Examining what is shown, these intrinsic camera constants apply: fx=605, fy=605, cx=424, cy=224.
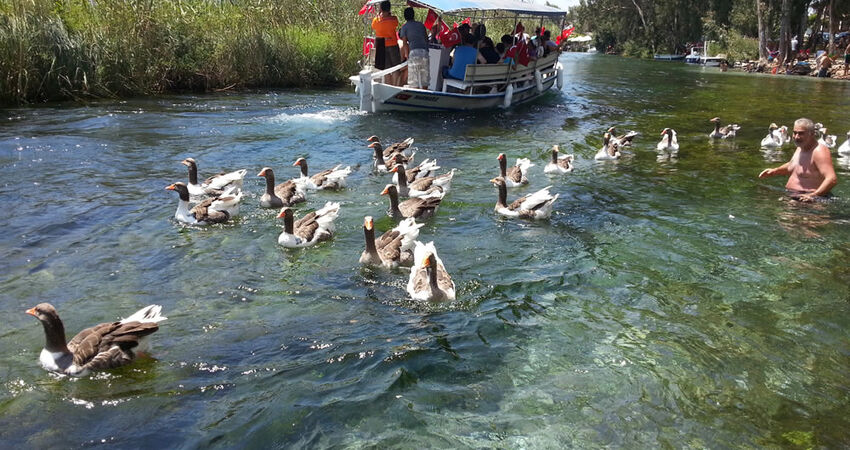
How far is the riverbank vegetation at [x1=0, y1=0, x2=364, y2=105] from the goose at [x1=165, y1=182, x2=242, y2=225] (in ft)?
34.8

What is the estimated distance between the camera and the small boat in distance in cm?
1866

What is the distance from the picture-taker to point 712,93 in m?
28.9

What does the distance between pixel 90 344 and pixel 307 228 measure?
352 centimetres

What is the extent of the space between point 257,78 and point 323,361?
66.5 feet

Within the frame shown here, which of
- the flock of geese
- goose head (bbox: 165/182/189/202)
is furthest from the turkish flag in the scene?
goose head (bbox: 165/182/189/202)

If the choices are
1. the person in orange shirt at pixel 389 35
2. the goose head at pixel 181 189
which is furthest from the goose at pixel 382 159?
the person in orange shirt at pixel 389 35

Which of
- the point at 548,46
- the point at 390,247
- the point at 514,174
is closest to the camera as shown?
the point at 390,247

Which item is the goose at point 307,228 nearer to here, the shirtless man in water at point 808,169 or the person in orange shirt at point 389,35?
the shirtless man in water at point 808,169

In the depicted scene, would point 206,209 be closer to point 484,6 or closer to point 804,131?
point 804,131

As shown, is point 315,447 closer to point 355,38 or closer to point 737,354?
point 737,354

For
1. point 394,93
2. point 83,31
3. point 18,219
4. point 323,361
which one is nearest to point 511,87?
point 394,93

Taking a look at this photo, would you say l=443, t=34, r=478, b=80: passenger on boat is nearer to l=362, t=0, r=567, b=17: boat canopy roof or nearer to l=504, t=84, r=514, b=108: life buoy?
l=362, t=0, r=567, b=17: boat canopy roof

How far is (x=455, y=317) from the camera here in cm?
634

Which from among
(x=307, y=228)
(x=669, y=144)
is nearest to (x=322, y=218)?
(x=307, y=228)
